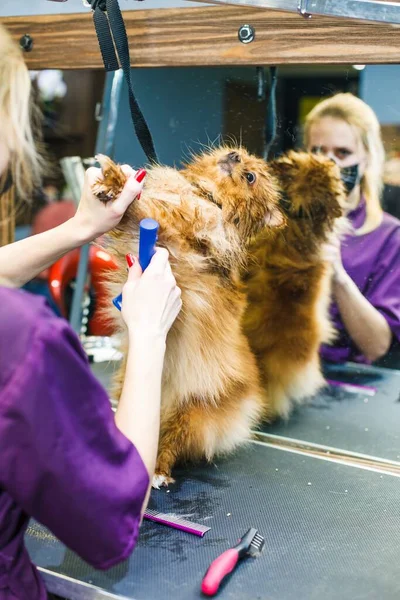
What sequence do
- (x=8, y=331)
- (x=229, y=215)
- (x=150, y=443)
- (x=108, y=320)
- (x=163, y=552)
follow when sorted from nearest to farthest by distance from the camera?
(x=8, y=331) → (x=150, y=443) → (x=163, y=552) → (x=229, y=215) → (x=108, y=320)

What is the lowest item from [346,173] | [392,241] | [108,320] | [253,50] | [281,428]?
[281,428]

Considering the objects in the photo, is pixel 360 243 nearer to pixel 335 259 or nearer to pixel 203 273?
pixel 335 259

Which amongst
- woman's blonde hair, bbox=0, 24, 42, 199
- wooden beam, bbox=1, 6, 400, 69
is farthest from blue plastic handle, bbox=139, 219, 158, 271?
woman's blonde hair, bbox=0, 24, 42, 199

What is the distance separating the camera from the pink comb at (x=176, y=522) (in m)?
0.95

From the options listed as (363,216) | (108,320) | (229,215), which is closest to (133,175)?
(229,215)

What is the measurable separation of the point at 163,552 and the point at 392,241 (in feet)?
2.40

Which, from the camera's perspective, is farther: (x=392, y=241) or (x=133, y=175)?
(x=392, y=241)

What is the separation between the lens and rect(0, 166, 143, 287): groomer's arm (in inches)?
36.6

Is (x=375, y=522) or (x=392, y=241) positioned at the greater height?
(x=392, y=241)

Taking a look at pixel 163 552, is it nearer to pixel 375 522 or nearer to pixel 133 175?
pixel 375 522

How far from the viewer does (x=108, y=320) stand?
3.78 feet

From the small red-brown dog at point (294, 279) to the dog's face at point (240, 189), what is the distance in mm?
145

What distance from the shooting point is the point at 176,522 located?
0.97 meters

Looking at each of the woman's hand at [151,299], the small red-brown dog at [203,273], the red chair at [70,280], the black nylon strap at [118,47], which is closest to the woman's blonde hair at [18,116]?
the red chair at [70,280]
